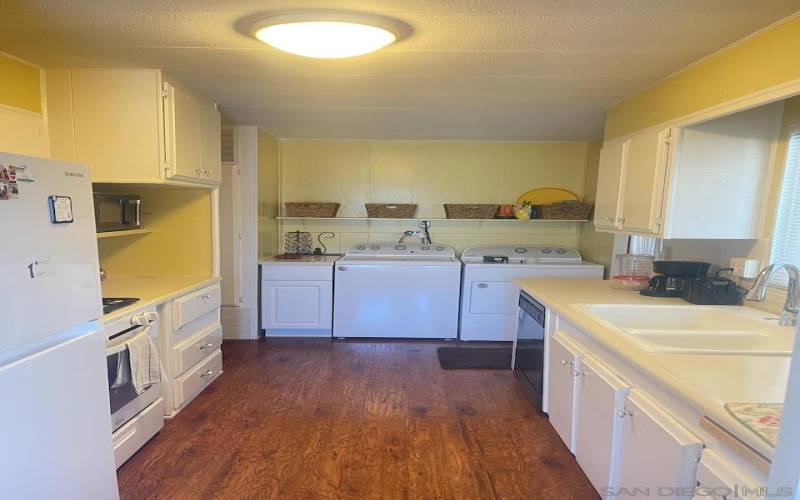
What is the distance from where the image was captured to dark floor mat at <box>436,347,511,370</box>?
3.15m

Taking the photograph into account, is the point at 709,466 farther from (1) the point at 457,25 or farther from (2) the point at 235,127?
(2) the point at 235,127

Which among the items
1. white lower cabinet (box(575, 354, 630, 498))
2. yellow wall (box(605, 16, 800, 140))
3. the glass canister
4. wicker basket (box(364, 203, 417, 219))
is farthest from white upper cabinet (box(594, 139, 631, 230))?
wicker basket (box(364, 203, 417, 219))

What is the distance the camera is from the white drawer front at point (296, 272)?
11.8ft

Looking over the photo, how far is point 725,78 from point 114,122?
294 cm

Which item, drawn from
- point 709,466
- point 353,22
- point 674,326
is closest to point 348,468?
point 709,466

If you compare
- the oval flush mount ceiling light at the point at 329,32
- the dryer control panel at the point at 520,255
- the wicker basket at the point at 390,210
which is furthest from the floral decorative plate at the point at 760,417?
the wicker basket at the point at 390,210

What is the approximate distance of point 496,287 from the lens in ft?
11.8

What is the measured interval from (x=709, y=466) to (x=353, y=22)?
5.78 ft

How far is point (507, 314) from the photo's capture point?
12.0 ft

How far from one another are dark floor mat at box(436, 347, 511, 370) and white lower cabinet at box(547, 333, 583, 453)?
0.94m

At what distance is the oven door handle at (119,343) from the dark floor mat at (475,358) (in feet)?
6.95

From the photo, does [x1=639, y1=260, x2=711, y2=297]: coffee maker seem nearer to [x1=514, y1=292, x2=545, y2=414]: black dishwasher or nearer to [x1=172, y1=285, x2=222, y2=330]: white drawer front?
[x1=514, y1=292, x2=545, y2=414]: black dishwasher

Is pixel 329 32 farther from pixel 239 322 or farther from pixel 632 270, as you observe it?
pixel 239 322

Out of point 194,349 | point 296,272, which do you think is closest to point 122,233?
point 194,349
